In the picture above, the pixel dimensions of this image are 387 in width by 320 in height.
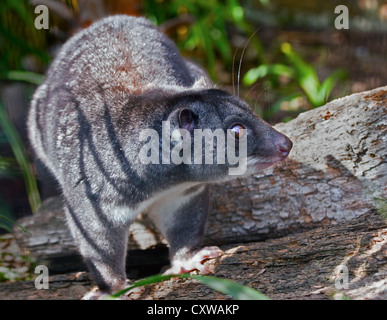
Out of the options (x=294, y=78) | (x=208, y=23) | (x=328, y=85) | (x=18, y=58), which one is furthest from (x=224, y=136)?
(x=208, y=23)

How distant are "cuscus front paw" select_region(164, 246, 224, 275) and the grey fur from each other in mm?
40

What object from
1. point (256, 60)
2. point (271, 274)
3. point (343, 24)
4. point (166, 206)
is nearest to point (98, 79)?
point (166, 206)

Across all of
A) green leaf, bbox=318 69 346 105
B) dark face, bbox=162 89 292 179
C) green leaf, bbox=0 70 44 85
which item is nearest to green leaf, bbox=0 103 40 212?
green leaf, bbox=0 70 44 85

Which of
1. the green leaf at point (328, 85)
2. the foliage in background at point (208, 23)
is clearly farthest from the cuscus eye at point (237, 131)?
the foliage in background at point (208, 23)

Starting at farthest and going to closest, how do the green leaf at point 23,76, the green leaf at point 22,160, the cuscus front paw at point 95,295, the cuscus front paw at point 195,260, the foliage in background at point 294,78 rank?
the green leaf at point 23,76 → the foliage in background at point 294,78 → the green leaf at point 22,160 → the cuscus front paw at point 195,260 → the cuscus front paw at point 95,295

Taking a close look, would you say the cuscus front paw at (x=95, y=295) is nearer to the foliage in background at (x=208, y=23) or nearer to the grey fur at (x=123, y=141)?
the grey fur at (x=123, y=141)

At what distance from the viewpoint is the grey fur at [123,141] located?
3.39 meters

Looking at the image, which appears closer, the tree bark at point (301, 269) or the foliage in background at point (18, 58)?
the tree bark at point (301, 269)

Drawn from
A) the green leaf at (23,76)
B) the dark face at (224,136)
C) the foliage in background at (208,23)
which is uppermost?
the foliage in background at (208,23)

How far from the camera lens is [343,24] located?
15.3ft

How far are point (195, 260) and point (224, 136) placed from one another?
3.38 ft

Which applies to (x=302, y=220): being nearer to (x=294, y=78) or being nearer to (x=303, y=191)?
(x=303, y=191)
